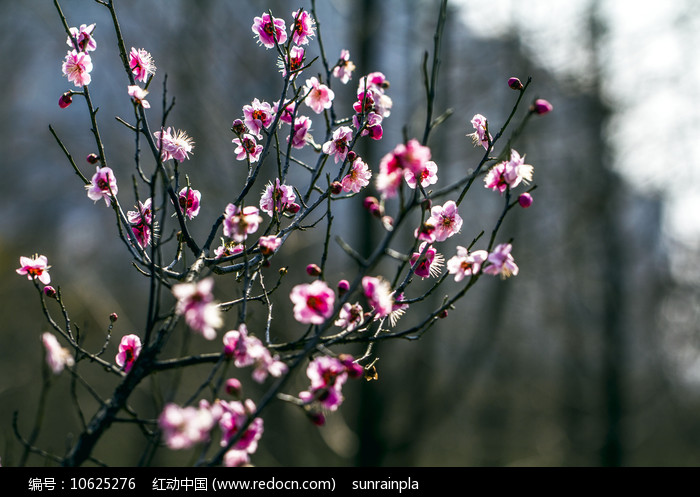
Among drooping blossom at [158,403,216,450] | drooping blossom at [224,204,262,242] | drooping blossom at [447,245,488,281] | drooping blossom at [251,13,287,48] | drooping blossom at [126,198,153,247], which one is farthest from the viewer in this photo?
drooping blossom at [251,13,287,48]

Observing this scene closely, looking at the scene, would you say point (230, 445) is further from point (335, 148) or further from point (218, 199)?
point (218, 199)

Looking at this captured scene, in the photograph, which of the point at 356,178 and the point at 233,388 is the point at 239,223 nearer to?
the point at 233,388

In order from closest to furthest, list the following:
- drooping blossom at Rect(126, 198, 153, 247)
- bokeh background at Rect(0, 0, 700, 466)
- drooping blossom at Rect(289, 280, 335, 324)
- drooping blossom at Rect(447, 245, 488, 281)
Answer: drooping blossom at Rect(289, 280, 335, 324) → drooping blossom at Rect(447, 245, 488, 281) → drooping blossom at Rect(126, 198, 153, 247) → bokeh background at Rect(0, 0, 700, 466)

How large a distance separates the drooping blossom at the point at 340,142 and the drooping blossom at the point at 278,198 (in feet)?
0.76

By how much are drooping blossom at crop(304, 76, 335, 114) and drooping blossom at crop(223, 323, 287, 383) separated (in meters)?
1.05

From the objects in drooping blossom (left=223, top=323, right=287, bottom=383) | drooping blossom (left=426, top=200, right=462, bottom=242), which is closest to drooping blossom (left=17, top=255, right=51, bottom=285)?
drooping blossom (left=223, top=323, right=287, bottom=383)

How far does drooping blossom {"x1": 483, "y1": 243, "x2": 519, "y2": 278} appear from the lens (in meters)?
1.70

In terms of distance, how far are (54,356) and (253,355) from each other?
56 cm

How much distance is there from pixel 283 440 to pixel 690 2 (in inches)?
365

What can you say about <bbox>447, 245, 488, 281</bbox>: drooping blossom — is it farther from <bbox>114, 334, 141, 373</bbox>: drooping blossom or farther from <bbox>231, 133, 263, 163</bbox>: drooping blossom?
<bbox>114, 334, 141, 373</bbox>: drooping blossom

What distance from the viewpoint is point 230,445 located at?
1.28 meters

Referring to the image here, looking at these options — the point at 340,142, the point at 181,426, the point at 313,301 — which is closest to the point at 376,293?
the point at 313,301

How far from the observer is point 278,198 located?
79.2 inches
